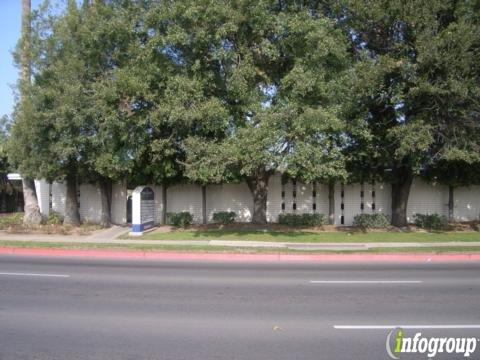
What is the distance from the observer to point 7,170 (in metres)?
30.2

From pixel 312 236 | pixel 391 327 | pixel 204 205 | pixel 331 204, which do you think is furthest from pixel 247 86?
pixel 391 327

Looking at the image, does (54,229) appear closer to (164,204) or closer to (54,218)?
(54,218)

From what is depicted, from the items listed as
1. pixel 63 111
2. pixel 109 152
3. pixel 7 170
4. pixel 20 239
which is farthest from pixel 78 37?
pixel 7 170

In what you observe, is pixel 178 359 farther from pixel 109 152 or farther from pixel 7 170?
pixel 7 170

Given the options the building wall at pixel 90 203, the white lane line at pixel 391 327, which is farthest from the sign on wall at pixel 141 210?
the white lane line at pixel 391 327

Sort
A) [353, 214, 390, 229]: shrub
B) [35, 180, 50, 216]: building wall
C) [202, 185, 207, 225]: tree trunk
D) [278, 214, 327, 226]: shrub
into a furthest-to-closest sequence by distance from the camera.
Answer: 1. [35, 180, 50, 216]: building wall
2. [202, 185, 207, 225]: tree trunk
3. [278, 214, 327, 226]: shrub
4. [353, 214, 390, 229]: shrub

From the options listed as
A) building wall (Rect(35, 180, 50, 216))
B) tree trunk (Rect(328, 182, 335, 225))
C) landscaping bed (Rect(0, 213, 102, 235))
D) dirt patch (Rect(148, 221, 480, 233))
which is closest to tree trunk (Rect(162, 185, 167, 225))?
dirt patch (Rect(148, 221, 480, 233))

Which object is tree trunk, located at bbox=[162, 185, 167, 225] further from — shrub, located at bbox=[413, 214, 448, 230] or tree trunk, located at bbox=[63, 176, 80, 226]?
shrub, located at bbox=[413, 214, 448, 230]

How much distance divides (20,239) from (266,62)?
11.7 metres

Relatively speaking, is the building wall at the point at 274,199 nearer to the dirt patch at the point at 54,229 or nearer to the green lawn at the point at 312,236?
the green lawn at the point at 312,236

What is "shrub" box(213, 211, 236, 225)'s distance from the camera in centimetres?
2338

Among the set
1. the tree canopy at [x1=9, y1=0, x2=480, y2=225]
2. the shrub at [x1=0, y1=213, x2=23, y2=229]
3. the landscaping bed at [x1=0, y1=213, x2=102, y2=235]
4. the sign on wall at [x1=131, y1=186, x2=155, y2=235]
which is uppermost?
the tree canopy at [x1=9, y1=0, x2=480, y2=225]

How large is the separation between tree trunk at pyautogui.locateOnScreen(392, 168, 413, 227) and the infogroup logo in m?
17.6

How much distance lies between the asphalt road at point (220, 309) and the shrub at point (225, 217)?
34.9 ft
